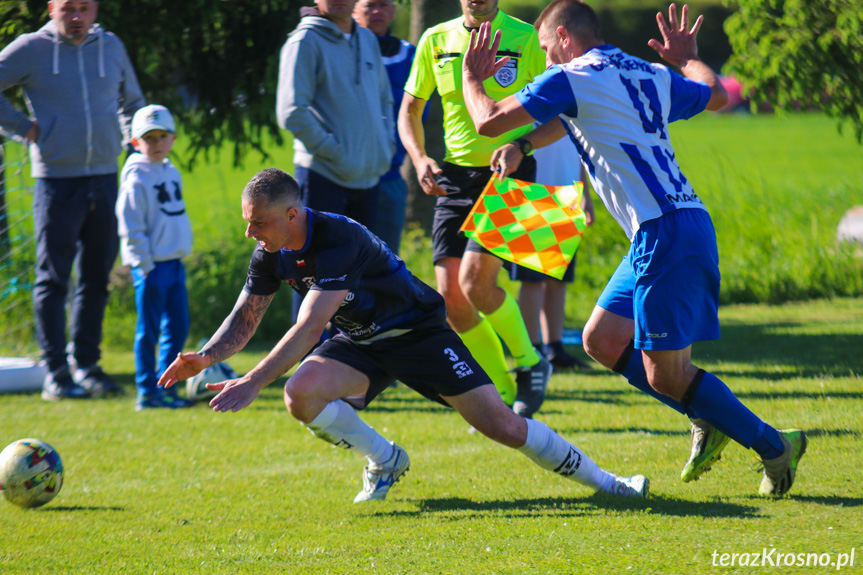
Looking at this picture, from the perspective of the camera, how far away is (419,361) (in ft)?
14.2

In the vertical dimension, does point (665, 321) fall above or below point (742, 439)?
above

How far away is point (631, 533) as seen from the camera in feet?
12.4

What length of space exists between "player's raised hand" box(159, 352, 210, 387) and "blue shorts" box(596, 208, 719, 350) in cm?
175

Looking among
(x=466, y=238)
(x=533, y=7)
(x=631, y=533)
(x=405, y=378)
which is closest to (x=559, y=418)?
(x=466, y=238)

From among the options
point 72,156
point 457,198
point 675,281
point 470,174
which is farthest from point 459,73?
point 72,156

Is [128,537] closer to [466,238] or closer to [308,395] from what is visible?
[308,395]

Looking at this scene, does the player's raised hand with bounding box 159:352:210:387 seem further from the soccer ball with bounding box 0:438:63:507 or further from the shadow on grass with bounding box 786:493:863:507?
the shadow on grass with bounding box 786:493:863:507

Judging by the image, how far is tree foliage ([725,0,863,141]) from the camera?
7.92m

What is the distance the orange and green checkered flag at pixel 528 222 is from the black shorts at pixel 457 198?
415 millimetres

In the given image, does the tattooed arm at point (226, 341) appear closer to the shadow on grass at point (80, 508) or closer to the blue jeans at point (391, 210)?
the shadow on grass at point (80, 508)

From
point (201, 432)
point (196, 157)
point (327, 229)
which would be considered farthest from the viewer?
point (196, 157)

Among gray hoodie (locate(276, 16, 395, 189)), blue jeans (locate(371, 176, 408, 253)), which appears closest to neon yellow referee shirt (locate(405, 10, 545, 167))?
gray hoodie (locate(276, 16, 395, 189))

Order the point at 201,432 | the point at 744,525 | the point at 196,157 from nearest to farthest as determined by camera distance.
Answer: the point at 744,525, the point at 201,432, the point at 196,157

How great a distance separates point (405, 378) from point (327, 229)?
0.79m
